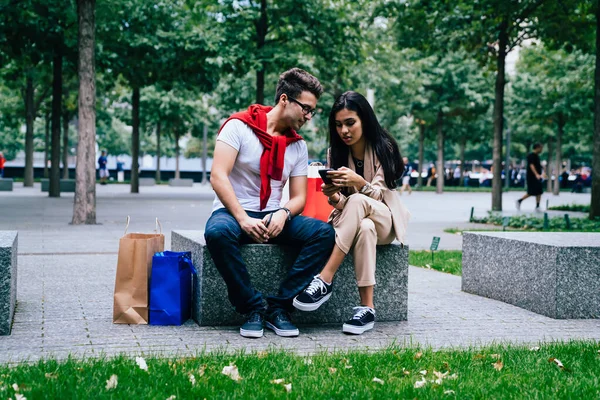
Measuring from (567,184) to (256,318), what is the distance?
2185 inches

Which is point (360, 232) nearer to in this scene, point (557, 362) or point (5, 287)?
point (557, 362)

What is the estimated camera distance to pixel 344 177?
527 centimetres

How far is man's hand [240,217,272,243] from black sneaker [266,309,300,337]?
1.74 ft

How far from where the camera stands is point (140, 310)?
17.3ft

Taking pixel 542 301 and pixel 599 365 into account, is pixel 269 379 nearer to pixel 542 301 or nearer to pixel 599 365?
pixel 599 365

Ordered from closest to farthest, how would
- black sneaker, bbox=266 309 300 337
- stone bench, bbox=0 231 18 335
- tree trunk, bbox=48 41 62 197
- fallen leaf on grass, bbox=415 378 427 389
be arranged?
fallen leaf on grass, bbox=415 378 427 389 < stone bench, bbox=0 231 18 335 < black sneaker, bbox=266 309 300 337 < tree trunk, bbox=48 41 62 197

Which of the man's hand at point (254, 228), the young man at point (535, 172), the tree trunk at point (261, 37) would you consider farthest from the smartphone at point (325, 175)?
the young man at point (535, 172)

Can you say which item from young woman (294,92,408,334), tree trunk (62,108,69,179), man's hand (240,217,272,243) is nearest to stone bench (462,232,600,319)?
young woman (294,92,408,334)

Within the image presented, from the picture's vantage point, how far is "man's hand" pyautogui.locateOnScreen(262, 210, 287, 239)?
17.2 feet

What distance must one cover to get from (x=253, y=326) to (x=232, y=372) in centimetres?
116

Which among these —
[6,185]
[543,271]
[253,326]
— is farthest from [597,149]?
[6,185]

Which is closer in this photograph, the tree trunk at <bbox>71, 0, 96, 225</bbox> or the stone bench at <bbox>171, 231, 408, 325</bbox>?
the stone bench at <bbox>171, 231, 408, 325</bbox>

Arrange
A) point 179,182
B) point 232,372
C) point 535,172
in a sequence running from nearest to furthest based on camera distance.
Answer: point 232,372 < point 535,172 < point 179,182

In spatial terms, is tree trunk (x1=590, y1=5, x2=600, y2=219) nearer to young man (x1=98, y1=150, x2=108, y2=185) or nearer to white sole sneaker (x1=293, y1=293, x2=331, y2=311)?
white sole sneaker (x1=293, y1=293, x2=331, y2=311)
